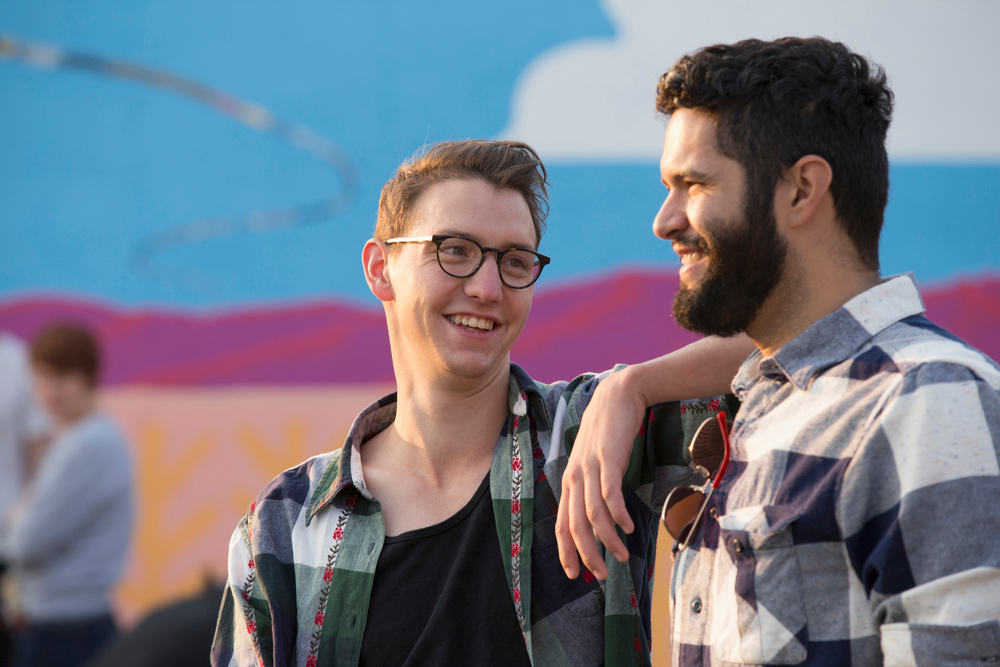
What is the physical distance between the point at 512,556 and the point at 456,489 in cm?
20

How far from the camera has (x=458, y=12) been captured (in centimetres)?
425

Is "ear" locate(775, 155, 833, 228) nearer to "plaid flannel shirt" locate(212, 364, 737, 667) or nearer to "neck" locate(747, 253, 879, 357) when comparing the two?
"neck" locate(747, 253, 879, 357)

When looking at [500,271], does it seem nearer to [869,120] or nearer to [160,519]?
[869,120]

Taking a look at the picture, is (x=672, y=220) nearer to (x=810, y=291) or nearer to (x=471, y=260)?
(x=810, y=291)

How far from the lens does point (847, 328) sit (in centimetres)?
112

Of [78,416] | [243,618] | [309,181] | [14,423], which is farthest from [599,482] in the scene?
[309,181]

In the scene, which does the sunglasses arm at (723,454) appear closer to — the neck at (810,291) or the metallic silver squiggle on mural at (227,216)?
the neck at (810,291)

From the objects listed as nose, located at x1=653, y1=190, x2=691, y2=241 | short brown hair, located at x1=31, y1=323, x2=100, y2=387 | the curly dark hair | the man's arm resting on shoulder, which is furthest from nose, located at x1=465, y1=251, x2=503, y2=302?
short brown hair, located at x1=31, y1=323, x2=100, y2=387

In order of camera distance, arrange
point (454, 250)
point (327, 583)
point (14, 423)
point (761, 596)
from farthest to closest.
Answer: point (14, 423) → point (454, 250) → point (327, 583) → point (761, 596)

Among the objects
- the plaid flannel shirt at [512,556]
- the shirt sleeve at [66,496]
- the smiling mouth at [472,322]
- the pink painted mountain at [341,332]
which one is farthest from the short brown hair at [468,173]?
the pink painted mountain at [341,332]

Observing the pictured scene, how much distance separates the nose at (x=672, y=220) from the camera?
1230 mm

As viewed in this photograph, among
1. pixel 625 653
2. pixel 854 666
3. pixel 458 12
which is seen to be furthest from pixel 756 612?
pixel 458 12

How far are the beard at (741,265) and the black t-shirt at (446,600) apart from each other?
1.98 ft

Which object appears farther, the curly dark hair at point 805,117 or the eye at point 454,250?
the eye at point 454,250
